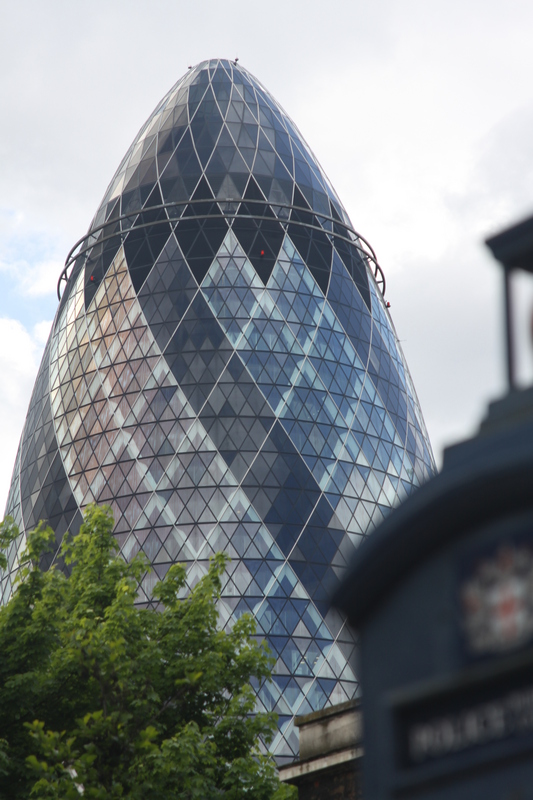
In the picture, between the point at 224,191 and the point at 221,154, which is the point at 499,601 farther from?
the point at 221,154

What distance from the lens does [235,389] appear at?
3947 cm


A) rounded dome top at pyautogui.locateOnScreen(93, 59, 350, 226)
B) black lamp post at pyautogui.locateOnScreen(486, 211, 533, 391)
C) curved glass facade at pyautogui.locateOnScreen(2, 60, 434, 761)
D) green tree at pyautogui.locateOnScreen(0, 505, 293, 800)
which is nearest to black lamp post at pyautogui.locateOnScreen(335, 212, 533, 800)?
black lamp post at pyautogui.locateOnScreen(486, 211, 533, 391)

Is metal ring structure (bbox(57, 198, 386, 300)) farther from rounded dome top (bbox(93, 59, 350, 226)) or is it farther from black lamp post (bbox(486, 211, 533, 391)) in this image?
black lamp post (bbox(486, 211, 533, 391))

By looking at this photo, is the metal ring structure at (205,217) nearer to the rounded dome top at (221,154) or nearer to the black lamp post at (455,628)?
the rounded dome top at (221,154)

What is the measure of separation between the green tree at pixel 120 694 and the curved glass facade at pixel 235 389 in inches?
809

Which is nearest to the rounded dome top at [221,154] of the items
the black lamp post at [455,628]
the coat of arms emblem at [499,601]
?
the black lamp post at [455,628]

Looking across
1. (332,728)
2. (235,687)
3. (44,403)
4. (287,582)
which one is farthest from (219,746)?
(44,403)

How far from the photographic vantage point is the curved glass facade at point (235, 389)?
37688 millimetres

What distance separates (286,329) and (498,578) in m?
38.0

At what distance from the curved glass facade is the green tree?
67.4ft

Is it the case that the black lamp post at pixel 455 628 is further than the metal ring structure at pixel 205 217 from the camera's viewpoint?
No

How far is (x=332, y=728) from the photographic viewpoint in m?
16.0

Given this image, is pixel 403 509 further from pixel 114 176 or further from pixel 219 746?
pixel 114 176

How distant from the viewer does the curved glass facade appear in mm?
37688
